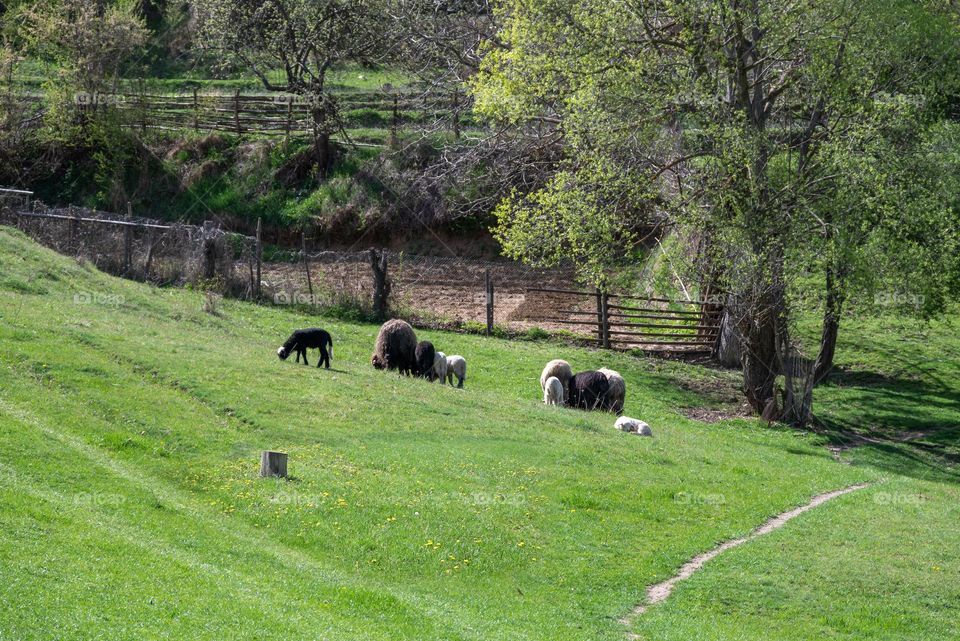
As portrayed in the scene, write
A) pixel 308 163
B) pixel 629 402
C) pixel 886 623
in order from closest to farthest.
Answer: pixel 886 623
pixel 629 402
pixel 308 163

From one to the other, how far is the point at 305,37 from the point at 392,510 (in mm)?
41563

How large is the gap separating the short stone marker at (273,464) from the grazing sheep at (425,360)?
12.1 metres

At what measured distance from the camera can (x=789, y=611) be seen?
50.9 feet

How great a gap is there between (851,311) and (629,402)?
643cm

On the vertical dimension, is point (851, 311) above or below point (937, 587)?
above

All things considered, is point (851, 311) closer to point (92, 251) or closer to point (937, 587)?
point (937, 587)

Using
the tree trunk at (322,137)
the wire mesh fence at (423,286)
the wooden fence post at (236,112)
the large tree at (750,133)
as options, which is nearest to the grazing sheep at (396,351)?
the large tree at (750,133)

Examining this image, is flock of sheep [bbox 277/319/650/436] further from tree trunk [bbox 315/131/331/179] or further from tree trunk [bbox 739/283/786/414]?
tree trunk [bbox 315/131/331/179]

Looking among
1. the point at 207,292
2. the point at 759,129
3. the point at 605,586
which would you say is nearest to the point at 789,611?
the point at 605,586

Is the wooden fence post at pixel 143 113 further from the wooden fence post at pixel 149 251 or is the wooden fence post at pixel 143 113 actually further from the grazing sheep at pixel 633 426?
the grazing sheep at pixel 633 426

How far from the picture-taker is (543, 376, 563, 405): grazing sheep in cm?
2856

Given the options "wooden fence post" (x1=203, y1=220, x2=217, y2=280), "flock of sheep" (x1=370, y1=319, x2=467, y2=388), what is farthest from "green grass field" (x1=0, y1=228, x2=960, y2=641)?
"wooden fence post" (x1=203, y1=220, x2=217, y2=280)

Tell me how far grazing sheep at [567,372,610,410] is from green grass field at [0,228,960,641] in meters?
1.78

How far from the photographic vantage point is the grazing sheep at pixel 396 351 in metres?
29.3
